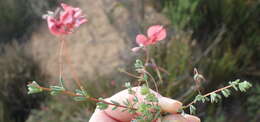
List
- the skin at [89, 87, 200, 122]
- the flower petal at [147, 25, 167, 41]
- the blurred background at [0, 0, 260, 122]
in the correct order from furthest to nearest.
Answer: the blurred background at [0, 0, 260, 122], the flower petal at [147, 25, 167, 41], the skin at [89, 87, 200, 122]

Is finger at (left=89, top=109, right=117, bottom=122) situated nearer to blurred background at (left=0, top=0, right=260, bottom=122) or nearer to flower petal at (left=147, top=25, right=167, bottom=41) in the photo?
flower petal at (left=147, top=25, right=167, bottom=41)

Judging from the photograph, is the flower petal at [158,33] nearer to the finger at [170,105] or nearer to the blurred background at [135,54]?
the finger at [170,105]

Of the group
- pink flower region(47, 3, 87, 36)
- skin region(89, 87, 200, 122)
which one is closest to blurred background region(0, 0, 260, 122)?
skin region(89, 87, 200, 122)

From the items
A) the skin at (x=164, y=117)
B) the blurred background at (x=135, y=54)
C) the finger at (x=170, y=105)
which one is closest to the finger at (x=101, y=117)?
the skin at (x=164, y=117)

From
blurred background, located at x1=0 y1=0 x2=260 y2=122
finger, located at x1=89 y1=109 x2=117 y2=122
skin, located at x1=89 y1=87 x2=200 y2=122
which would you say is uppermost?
blurred background, located at x1=0 y1=0 x2=260 y2=122

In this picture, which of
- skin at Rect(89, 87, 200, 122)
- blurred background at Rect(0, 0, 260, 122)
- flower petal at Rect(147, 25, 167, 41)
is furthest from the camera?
blurred background at Rect(0, 0, 260, 122)

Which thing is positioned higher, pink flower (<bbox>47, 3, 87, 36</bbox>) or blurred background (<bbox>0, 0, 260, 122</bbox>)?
blurred background (<bbox>0, 0, 260, 122</bbox>)

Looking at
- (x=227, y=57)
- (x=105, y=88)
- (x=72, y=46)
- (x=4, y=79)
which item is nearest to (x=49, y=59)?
(x=72, y=46)

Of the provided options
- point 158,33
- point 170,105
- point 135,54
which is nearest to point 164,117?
point 170,105
